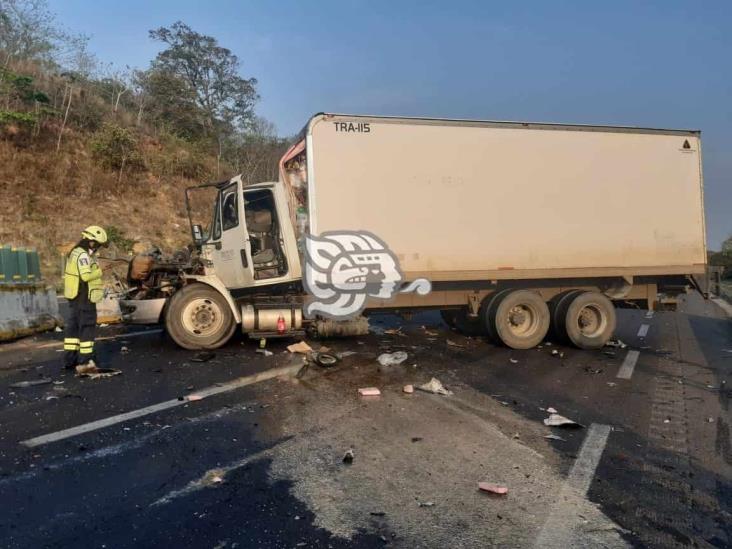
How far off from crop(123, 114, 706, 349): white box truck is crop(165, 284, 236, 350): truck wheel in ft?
0.05

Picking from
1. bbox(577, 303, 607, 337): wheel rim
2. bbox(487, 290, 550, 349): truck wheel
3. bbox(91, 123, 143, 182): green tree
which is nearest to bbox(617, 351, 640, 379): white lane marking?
bbox(577, 303, 607, 337): wheel rim

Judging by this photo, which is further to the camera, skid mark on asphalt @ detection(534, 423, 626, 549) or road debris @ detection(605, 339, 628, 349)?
road debris @ detection(605, 339, 628, 349)

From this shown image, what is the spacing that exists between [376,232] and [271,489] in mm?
4564

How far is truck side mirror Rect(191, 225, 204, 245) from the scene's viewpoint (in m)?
8.30

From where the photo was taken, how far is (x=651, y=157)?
874cm

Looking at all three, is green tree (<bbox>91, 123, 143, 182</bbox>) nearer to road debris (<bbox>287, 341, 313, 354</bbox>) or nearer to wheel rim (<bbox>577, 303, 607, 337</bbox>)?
road debris (<bbox>287, 341, 313, 354</bbox>)

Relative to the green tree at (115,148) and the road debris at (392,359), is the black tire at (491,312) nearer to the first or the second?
the road debris at (392,359)

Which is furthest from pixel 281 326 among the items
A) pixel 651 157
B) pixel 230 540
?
pixel 651 157

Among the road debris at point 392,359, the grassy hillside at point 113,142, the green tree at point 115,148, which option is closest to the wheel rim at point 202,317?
the road debris at point 392,359

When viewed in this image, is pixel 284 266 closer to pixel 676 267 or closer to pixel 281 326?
pixel 281 326

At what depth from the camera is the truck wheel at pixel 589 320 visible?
28.3 feet

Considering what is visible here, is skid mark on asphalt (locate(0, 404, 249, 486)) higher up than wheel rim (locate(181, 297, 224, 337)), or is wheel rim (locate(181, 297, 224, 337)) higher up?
wheel rim (locate(181, 297, 224, 337))

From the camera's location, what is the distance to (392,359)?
7426mm

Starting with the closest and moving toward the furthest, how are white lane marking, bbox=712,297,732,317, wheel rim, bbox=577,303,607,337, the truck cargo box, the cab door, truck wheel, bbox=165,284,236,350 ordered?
1. the truck cargo box
2. truck wheel, bbox=165,284,236,350
3. the cab door
4. wheel rim, bbox=577,303,607,337
5. white lane marking, bbox=712,297,732,317
